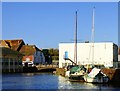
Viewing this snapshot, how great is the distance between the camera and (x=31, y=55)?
94.9 metres

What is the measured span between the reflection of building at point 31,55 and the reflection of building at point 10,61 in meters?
9.50

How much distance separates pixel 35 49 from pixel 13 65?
20.0 metres

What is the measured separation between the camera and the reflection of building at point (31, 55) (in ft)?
307

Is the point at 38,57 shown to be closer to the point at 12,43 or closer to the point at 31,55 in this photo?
the point at 31,55

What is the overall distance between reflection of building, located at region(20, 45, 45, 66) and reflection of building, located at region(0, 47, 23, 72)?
950 centimetres

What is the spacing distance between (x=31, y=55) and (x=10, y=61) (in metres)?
15.9

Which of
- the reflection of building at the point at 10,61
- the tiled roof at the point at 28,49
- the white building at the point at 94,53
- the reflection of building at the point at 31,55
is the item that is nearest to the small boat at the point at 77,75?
the white building at the point at 94,53

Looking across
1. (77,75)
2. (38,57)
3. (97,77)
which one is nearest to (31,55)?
(38,57)

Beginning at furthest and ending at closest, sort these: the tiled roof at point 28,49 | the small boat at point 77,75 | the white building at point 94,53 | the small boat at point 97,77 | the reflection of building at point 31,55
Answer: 1. the tiled roof at point 28,49
2. the reflection of building at point 31,55
3. the white building at point 94,53
4. the small boat at point 77,75
5. the small boat at point 97,77

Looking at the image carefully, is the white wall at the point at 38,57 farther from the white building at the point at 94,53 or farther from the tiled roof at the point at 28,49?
the white building at the point at 94,53

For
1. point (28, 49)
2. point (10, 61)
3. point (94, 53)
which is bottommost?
point (10, 61)

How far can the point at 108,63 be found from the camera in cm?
6956

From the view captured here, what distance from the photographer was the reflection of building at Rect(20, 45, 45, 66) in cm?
9362

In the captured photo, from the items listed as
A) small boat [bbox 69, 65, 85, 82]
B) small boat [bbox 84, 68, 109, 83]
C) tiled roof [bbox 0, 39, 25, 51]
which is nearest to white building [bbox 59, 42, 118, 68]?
small boat [bbox 69, 65, 85, 82]
